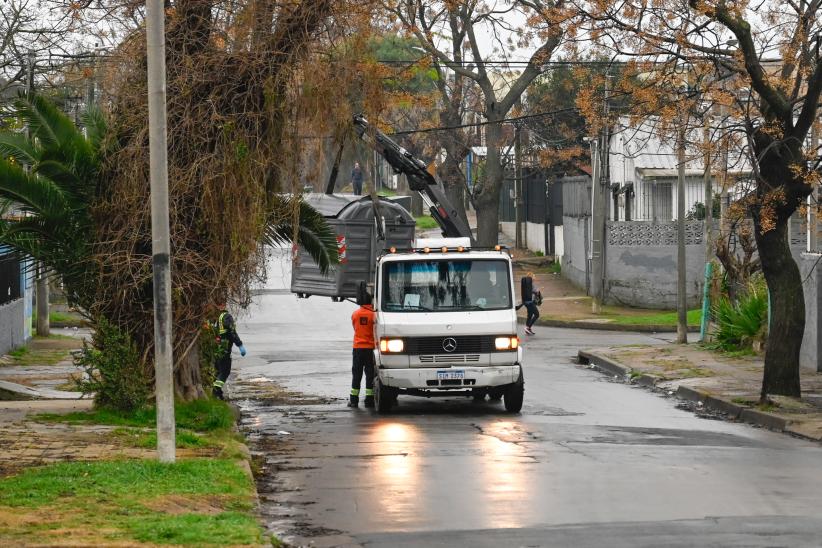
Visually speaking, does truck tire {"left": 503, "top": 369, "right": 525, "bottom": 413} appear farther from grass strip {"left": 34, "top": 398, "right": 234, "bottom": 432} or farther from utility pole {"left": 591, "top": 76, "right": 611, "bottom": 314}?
utility pole {"left": 591, "top": 76, "right": 611, "bottom": 314}

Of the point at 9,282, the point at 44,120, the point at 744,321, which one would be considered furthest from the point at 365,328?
the point at 9,282

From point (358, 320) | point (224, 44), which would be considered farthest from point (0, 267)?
point (224, 44)

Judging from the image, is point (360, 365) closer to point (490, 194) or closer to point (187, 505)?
point (187, 505)

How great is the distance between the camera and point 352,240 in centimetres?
3027

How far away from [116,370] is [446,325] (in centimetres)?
487

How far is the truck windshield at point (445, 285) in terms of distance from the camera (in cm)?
1862

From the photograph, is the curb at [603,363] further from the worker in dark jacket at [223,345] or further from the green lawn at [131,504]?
the green lawn at [131,504]

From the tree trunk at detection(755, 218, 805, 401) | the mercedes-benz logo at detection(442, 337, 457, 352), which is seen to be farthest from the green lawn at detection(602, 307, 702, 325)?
the mercedes-benz logo at detection(442, 337, 457, 352)

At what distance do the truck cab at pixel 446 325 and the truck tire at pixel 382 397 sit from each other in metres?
0.01

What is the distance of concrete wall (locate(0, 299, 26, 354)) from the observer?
2859cm

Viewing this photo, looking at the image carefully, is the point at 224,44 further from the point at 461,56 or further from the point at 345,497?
the point at 461,56

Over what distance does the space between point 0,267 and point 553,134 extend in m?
33.0

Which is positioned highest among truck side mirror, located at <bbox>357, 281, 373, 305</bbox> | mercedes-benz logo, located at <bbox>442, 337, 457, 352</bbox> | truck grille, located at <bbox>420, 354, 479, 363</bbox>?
truck side mirror, located at <bbox>357, 281, 373, 305</bbox>

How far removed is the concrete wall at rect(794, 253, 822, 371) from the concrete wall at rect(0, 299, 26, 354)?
683 inches
